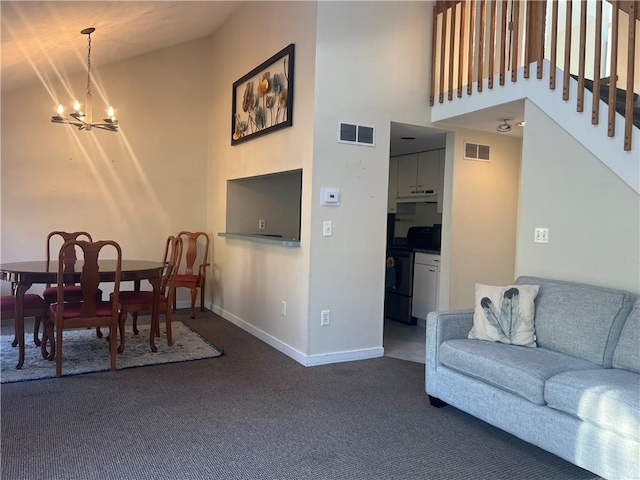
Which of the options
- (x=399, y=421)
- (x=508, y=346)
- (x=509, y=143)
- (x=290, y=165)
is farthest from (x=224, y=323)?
(x=509, y=143)

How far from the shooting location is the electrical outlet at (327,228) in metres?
3.60

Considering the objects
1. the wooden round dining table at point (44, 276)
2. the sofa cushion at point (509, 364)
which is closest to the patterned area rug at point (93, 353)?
the wooden round dining table at point (44, 276)

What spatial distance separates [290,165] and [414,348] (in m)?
2.00

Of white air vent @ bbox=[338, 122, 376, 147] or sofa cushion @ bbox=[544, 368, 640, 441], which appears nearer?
sofa cushion @ bbox=[544, 368, 640, 441]

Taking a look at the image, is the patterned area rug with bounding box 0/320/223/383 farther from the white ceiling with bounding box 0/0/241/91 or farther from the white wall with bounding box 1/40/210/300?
the white ceiling with bounding box 0/0/241/91

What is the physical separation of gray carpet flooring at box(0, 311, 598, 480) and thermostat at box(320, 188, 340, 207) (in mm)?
1301

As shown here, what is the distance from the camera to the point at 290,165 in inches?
152

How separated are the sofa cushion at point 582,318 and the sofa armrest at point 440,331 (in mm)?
422

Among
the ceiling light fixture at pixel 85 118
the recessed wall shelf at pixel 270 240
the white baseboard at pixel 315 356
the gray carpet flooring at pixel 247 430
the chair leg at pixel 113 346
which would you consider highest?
the ceiling light fixture at pixel 85 118

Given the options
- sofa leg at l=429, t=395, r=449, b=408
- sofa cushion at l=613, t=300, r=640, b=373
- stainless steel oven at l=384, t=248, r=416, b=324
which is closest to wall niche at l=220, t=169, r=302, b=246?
stainless steel oven at l=384, t=248, r=416, b=324

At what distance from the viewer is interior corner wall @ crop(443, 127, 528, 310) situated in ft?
14.0

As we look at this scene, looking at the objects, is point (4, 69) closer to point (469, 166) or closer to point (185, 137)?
point (185, 137)

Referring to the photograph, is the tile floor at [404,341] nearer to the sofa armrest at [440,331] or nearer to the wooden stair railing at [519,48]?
the sofa armrest at [440,331]

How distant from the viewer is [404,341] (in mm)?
4414
